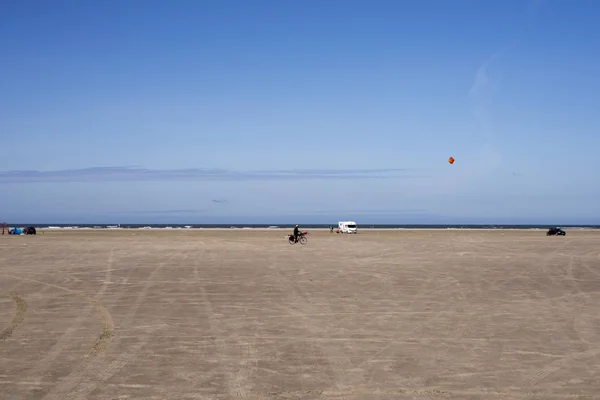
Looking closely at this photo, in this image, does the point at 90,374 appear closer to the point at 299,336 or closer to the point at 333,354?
the point at 333,354

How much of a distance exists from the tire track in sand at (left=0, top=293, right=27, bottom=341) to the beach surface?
0.20 ft

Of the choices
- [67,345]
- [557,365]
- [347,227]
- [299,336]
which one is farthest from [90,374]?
[347,227]

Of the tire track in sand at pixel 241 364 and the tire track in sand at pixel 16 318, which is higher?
the tire track in sand at pixel 16 318

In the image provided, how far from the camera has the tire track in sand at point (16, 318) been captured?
1391 centimetres

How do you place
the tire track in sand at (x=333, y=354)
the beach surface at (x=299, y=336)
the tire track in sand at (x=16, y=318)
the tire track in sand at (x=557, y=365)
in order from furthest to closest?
the tire track in sand at (x=16, y=318) → the tire track in sand at (x=557, y=365) → the tire track in sand at (x=333, y=354) → the beach surface at (x=299, y=336)

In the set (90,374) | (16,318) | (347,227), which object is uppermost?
(347,227)

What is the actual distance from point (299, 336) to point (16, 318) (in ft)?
26.1

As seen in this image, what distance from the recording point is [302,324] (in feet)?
50.0

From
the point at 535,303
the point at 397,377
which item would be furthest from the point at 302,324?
the point at 535,303

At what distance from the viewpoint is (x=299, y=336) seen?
13742mm

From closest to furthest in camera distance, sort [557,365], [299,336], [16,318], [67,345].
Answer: [557,365], [67,345], [299,336], [16,318]

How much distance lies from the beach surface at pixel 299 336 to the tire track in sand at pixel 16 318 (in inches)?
2.4

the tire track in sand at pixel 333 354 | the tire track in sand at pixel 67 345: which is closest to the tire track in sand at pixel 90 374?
the tire track in sand at pixel 67 345

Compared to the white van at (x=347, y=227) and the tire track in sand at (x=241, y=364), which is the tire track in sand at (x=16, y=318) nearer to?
the tire track in sand at (x=241, y=364)
